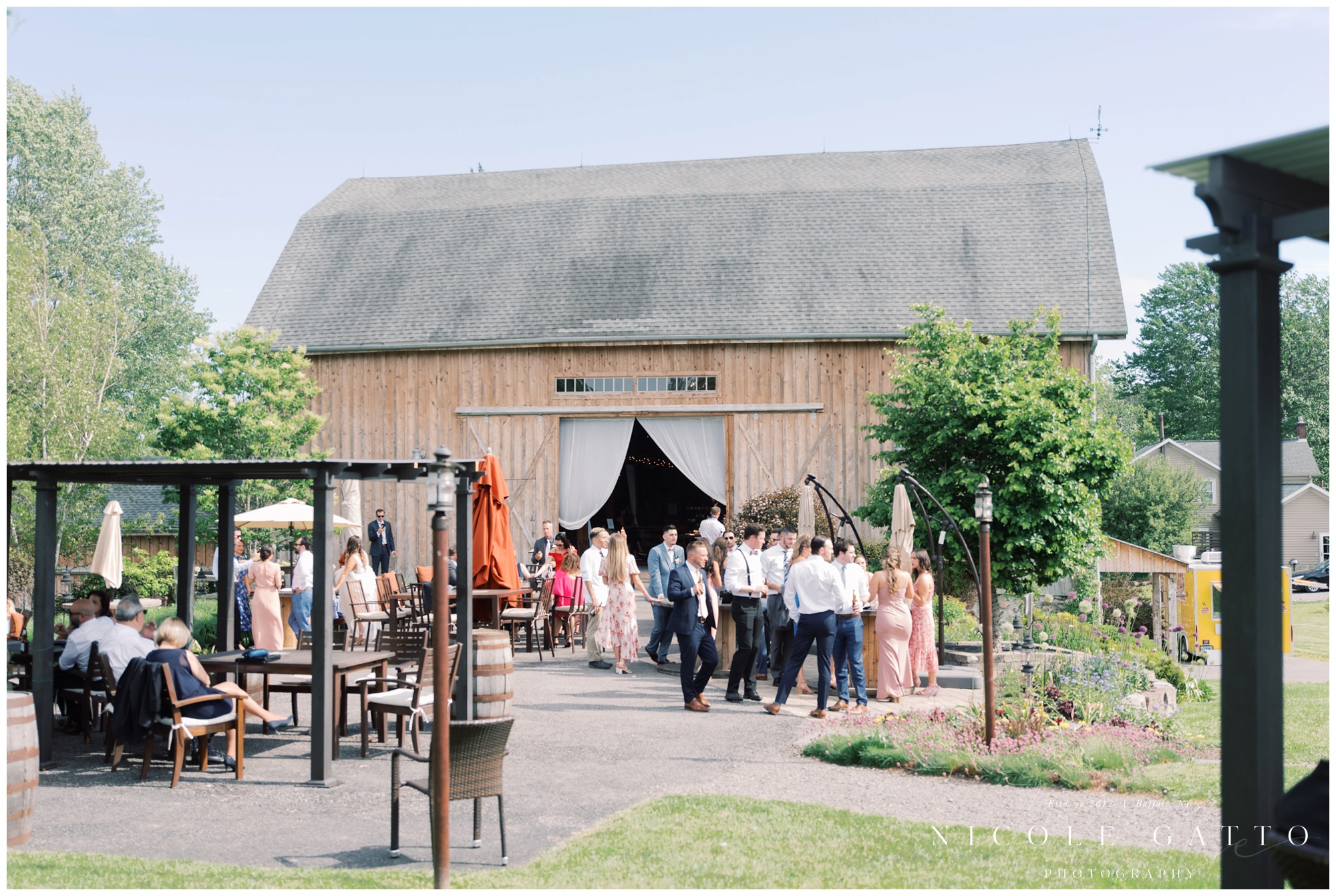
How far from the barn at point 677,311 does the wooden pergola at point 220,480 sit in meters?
12.9

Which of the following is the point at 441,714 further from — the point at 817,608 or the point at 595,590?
the point at 595,590

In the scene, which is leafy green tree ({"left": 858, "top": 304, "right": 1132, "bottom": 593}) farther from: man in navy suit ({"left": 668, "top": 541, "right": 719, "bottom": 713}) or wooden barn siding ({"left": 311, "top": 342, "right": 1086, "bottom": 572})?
man in navy suit ({"left": 668, "top": 541, "right": 719, "bottom": 713})

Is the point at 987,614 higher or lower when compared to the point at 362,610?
higher

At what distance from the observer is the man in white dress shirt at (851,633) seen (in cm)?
1081

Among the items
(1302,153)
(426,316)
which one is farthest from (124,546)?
(1302,153)

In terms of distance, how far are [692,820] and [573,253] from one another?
20.1 m

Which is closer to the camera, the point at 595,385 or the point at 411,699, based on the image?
the point at 411,699

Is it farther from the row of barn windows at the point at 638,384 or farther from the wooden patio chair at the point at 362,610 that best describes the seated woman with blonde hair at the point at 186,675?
the row of barn windows at the point at 638,384

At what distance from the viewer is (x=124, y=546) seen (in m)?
26.8

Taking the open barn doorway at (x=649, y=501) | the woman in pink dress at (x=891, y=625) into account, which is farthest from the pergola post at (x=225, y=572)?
the open barn doorway at (x=649, y=501)

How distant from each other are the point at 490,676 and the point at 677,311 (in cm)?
1493

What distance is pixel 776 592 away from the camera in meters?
11.9

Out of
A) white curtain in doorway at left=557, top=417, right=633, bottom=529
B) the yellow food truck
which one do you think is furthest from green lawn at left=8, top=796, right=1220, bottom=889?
Answer: the yellow food truck

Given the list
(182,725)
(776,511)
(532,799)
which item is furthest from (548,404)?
(532,799)
